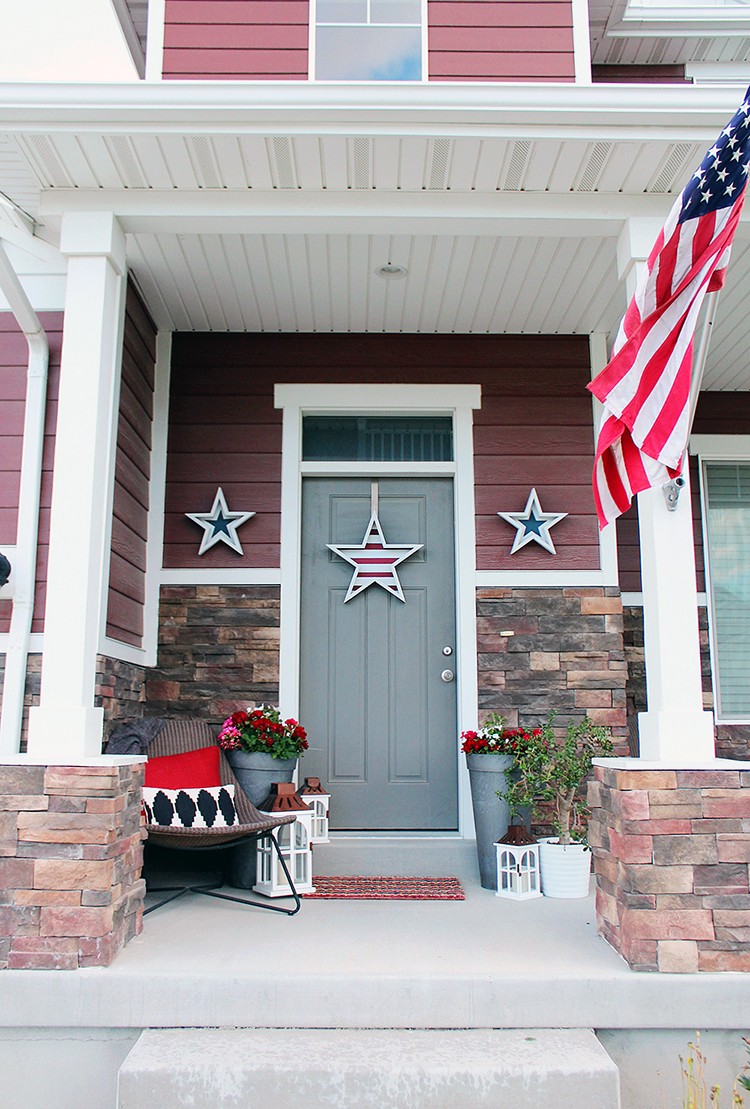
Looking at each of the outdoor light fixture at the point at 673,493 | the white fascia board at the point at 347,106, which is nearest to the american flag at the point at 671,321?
the outdoor light fixture at the point at 673,493

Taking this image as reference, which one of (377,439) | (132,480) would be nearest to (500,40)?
(377,439)

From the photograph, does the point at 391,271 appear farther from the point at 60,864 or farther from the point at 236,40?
the point at 60,864

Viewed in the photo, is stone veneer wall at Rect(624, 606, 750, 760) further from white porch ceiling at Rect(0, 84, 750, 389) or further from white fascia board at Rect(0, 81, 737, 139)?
white fascia board at Rect(0, 81, 737, 139)

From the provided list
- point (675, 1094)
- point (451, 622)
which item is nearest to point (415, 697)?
point (451, 622)

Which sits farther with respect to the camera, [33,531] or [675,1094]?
[33,531]

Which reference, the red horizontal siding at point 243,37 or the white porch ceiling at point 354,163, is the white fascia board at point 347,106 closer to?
the white porch ceiling at point 354,163

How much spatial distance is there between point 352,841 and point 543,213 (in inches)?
112

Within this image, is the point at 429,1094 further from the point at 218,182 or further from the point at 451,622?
the point at 218,182

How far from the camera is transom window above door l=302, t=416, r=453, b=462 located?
16.3ft

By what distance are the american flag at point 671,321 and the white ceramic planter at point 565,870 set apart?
1729mm

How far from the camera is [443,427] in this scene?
5.00 m

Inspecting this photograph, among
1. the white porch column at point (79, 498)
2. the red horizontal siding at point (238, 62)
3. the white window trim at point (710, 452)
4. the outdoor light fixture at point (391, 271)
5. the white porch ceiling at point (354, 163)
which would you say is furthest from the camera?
the white window trim at point (710, 452)

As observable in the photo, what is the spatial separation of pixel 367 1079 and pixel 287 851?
5.12 ft

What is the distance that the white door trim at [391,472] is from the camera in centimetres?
466
